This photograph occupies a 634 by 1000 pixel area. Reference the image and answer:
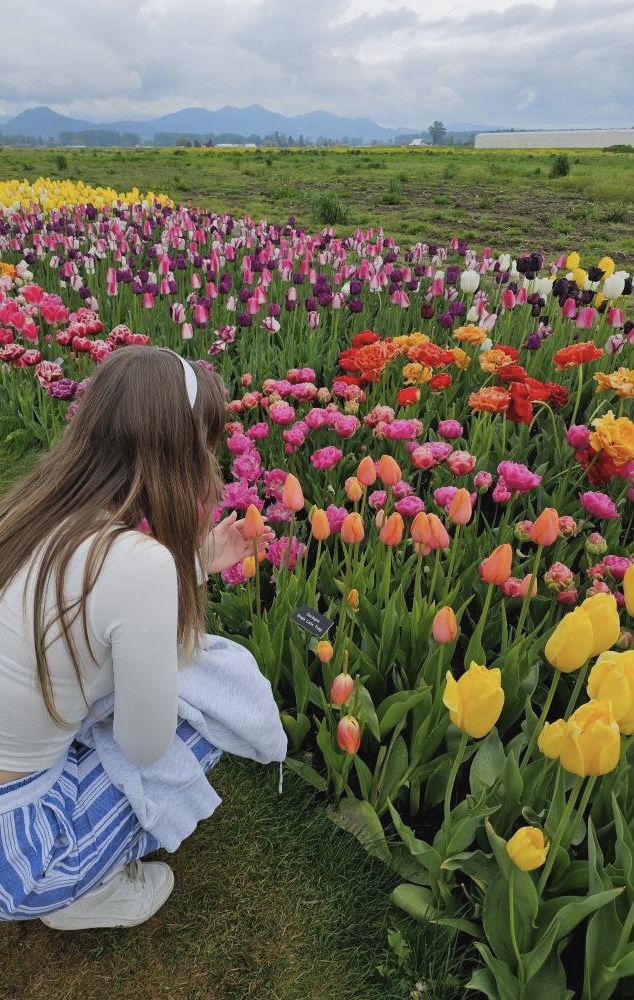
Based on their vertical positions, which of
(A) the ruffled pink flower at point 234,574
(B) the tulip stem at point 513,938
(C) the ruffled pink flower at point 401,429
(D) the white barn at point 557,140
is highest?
(D) the white barn at point 557,140

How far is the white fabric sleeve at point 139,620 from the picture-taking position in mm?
1465

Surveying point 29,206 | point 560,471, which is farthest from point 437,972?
point 29,206

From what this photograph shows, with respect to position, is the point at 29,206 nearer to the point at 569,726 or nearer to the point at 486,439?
the point at 486,439

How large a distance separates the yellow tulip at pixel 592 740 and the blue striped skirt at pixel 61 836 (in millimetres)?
1071

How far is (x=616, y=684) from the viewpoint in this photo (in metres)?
1.35

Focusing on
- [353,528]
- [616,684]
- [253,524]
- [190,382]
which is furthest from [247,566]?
[616,684]

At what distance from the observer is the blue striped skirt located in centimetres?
162

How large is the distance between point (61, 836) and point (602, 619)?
134 centimetres

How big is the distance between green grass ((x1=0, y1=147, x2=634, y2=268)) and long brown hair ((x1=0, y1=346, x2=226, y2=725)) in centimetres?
873

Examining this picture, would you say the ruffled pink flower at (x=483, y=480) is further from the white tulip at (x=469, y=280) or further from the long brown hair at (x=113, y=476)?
the white tulip at (x=469, y=280)

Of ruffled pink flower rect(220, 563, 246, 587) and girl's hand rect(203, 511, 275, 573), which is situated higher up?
girl's hand rect(203, 511, 275, 573)

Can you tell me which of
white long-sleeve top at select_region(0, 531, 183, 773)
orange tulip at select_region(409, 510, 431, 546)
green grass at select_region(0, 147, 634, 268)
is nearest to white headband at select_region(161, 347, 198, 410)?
white long-sleeve top at select_region(0, 531, 183, 773)

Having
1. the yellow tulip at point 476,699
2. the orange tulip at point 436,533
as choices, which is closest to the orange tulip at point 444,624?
the orange tulip at point 436,533

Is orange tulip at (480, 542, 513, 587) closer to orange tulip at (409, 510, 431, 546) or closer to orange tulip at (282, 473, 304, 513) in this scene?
orange tulip at (409, 510, 431, 546)
